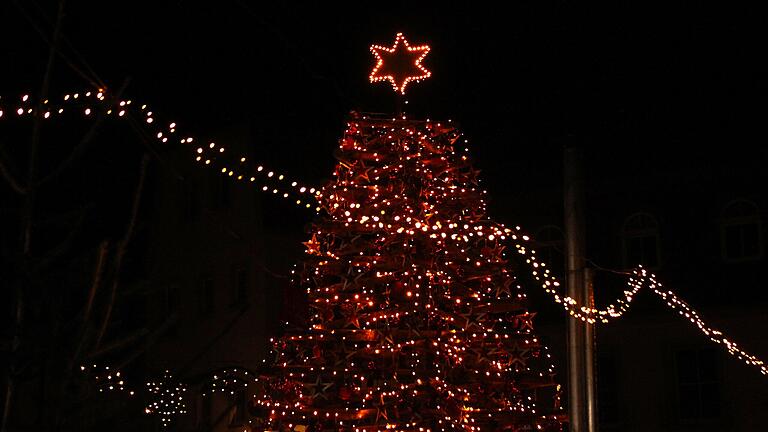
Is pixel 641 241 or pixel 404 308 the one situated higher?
pixel 641 241

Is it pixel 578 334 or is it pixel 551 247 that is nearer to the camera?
pixel 578 334

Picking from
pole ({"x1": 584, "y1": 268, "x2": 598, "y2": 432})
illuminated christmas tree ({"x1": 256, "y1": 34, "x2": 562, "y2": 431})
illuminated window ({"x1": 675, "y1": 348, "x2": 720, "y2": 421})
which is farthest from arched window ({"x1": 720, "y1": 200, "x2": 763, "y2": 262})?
illuminated christmas tree ({"x1": 256, "y1": 34, "x2": 562, "y2": 431})

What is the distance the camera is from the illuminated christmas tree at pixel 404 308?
9.79 metres

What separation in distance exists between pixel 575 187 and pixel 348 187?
3.24 metres

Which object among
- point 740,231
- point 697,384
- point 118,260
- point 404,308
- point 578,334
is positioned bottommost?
point 118,260

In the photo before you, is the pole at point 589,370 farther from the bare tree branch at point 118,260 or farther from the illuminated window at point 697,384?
the illuminated window at point 697,384

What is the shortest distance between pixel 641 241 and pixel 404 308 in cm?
1313

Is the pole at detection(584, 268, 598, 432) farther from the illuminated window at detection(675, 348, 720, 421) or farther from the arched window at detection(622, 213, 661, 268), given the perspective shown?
the arched window at detection(622, 213, 661, 268)

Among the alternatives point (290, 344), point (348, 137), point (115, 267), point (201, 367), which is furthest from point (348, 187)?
point (201, 367)

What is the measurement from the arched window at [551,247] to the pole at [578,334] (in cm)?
1037

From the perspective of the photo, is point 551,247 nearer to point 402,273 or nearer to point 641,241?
point 641,241

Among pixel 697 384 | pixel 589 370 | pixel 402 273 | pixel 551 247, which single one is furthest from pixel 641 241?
pixel 402 273

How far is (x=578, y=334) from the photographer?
12.1 m

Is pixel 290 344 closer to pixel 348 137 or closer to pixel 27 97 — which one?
pixel 348 137
